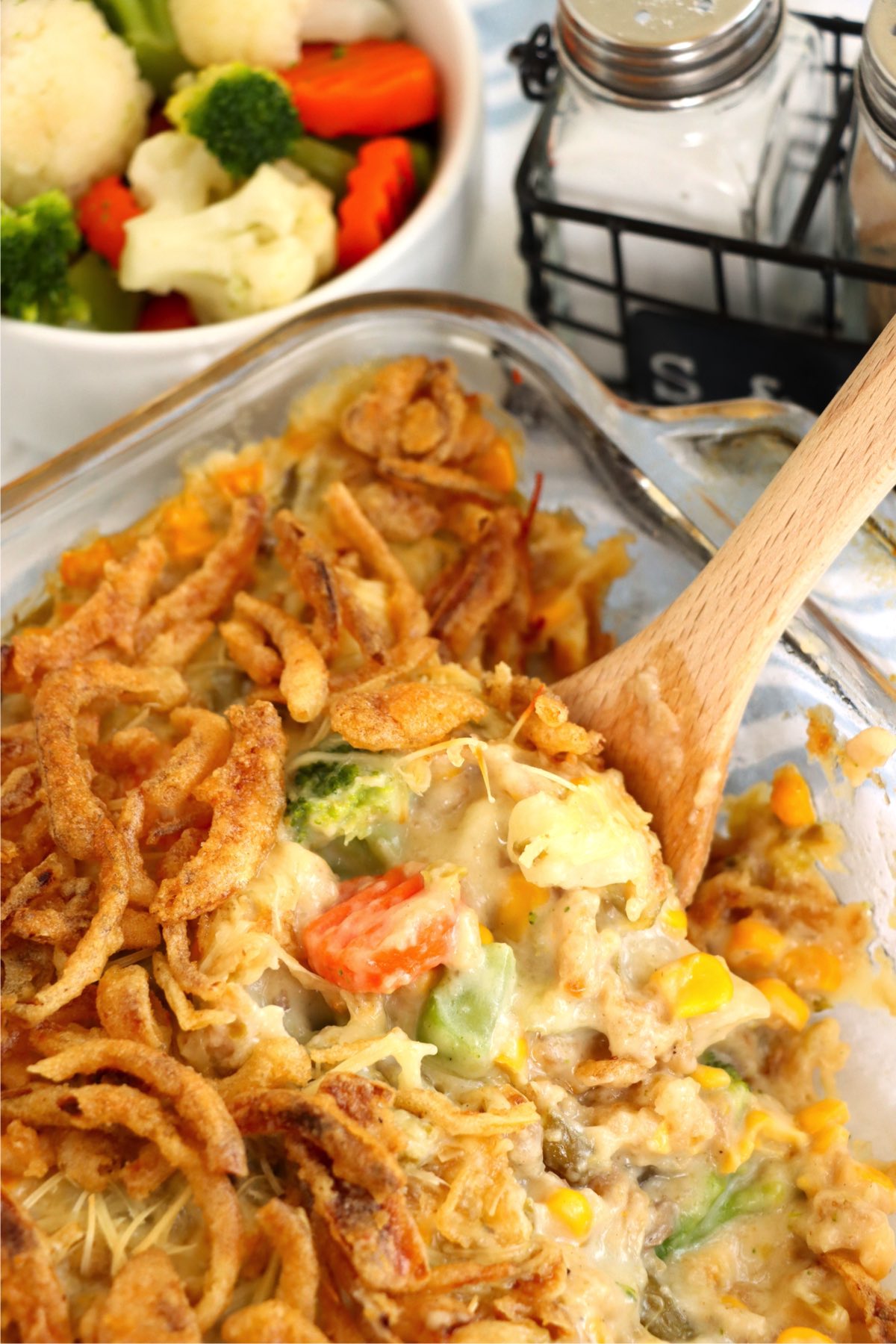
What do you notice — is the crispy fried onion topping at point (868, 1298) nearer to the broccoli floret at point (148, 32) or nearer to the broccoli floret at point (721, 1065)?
the broccoli floret at point (721, 1065)

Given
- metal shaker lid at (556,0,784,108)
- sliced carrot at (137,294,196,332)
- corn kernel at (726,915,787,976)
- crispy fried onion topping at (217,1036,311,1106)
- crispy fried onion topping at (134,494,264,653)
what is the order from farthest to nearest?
sliced carrot at (137,294,196,332)
metal shaker lid at (556,0,784,108)
crispy fried onion topping at (134,494,264,653)
corn kernel at (726,915,787,976)
crispy fried onion topping at (217,1036,311,1106)

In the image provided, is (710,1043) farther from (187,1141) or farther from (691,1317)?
(187,1141)

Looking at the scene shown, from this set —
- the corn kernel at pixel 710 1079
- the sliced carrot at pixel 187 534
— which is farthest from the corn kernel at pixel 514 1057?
the sliced carrot at pixel 187 534

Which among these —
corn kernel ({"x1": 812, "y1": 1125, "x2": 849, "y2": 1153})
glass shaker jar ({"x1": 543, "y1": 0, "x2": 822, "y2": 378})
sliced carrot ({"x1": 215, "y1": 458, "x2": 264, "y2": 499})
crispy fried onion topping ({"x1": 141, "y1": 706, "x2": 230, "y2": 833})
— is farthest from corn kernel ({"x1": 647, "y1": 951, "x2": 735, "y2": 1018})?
glass shaker jar ({"x1": 543, "y1": 0, "x2": 822, "y2": 378})

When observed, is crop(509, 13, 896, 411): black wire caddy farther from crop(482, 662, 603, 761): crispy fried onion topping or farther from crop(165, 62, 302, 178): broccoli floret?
crop(482, 662, 603, 761): crispy fried onion topping

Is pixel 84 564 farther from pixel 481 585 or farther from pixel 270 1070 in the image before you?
pixel 270 1070

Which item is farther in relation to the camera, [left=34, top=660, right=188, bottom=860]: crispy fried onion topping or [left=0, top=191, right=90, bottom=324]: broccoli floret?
[left=0, top=191, right=90, bottom=324]: broccoli floret

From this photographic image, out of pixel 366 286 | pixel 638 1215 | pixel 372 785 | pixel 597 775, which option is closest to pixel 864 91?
pixel 366 286
